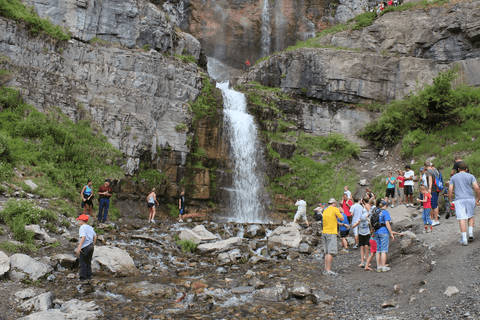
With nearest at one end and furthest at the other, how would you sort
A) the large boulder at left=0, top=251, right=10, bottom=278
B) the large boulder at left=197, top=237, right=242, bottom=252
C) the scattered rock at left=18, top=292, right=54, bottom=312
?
the scattered rock at left=18, top=292, right=54, bottom=312
the large boulder at left=0, top=251, right=10, bottom=278
the large boulder at left=197, top=237, right=242, bottom=252

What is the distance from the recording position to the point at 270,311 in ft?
24.3

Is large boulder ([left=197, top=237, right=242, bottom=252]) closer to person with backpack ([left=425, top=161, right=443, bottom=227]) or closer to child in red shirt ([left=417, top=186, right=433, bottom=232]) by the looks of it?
child in red shirt ([left=417, top=186, right=433, bottom=232])

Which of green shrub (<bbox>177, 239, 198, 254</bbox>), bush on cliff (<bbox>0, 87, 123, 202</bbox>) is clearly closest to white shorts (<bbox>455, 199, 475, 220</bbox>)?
green shrub (<bbox>177, 239, 198, 254</bbox>)

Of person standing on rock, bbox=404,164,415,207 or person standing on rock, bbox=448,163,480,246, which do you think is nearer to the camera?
person standing on rock, bbox=448,163,480,246

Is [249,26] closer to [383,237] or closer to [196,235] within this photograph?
[196,235]

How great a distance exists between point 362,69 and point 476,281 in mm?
26160

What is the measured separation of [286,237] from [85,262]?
27.7 ft

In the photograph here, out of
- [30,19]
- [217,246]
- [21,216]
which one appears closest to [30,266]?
[21,216]

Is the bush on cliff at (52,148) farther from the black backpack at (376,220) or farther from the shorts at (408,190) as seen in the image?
the shorts at (408,190)

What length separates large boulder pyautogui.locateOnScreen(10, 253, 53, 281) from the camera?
817 centimetres

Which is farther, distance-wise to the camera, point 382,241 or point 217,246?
point 217,246

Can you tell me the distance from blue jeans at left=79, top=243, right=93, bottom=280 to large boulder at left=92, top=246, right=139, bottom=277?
0.58 metres

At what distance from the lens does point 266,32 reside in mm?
40344

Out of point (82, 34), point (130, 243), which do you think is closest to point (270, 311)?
point (130, 243)
